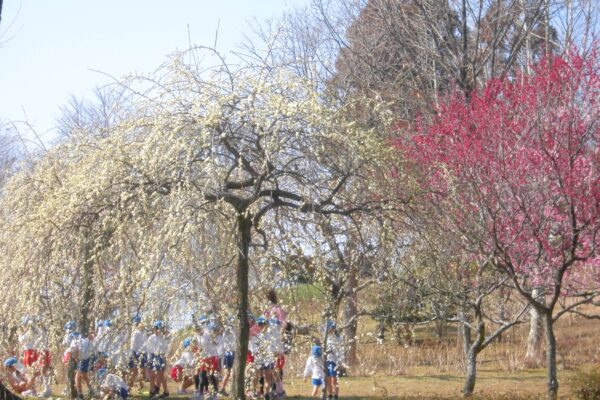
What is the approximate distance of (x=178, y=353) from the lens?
25.6 ft

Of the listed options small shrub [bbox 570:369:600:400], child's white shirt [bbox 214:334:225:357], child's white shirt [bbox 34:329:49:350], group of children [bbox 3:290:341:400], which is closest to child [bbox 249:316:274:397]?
group of children [bbox 3:290:341:400]

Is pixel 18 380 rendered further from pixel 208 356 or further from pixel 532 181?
pixel 532 181

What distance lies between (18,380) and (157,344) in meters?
4.13

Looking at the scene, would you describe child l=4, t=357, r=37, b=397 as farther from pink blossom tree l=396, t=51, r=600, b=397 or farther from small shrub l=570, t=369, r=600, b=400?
small shrub l=570, t=369, r=600, b=400

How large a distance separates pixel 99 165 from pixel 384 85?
9587 millimetres

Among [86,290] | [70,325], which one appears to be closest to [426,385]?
[70,325]

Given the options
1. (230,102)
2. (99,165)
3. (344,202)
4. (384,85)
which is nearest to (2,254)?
(99,165)

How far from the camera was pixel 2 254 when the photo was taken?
7020mm

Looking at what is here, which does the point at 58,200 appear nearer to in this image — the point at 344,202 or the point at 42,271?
the point at 42,271

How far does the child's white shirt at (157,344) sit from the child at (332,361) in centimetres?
177

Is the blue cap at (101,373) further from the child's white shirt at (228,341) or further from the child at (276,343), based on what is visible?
the child at (276,343)

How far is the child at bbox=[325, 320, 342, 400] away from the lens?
28.3 ft

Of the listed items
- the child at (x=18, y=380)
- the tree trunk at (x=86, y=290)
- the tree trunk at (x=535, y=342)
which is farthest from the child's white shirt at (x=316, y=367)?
the tree trunk at (x=535, y=342)

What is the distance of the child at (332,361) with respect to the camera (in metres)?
8.62
